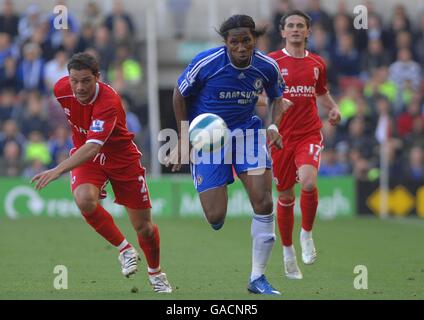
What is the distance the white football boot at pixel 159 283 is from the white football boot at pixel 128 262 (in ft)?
0.62

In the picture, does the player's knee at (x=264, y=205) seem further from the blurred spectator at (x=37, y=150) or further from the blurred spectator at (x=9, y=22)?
the blurred spectator at (x=9, y=22)

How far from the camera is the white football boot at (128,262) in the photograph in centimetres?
1023

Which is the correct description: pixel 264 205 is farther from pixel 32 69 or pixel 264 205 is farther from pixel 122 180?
pixel 32 69

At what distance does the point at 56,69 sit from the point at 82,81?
13.8m

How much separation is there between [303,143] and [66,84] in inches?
125

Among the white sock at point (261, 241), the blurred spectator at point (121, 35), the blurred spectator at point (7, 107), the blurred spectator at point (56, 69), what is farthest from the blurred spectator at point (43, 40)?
the white sock at point (261, 241)

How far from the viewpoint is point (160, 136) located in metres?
21.6

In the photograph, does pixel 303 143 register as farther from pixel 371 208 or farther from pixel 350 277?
pixel 371 208

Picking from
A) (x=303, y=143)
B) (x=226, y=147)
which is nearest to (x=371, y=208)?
(x=303, y=143)

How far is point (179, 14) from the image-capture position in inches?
1037

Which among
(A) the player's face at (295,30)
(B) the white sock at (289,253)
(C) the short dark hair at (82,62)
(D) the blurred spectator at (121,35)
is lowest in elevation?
(B) the white sock at (289,253)

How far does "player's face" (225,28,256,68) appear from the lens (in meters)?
9.72

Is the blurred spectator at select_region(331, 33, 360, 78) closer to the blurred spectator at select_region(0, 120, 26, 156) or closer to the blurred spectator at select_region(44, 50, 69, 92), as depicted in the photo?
the blurred spectator at select_region(44, 50, 69, 92)

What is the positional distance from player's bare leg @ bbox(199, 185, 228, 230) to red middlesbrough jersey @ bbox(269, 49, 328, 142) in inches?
97.4
